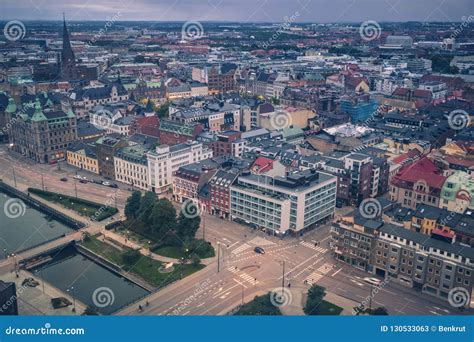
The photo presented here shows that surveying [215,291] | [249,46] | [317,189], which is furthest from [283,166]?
[249,46]

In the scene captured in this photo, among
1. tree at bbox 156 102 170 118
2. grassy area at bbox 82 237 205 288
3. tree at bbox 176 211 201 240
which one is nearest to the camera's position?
grassy area at bbox 82 237 205 288

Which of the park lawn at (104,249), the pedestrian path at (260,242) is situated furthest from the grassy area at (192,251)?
the pedestrian path at (260,242)

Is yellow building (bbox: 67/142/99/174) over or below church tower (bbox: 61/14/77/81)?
below

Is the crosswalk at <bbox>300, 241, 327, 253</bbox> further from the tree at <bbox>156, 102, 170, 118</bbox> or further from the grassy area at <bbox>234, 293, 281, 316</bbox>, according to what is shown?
the tree at <bbox>156, 102, 170, 118</bbox>

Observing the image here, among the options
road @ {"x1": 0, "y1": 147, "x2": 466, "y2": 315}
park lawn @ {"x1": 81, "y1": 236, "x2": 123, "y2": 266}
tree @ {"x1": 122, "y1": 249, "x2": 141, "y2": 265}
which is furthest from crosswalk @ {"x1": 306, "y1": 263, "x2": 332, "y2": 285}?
park lawn @ {"x1": 81, "y1": 236, "x2": 123, "y2": 266}

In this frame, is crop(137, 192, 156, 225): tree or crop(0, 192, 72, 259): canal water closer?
crop(0, 192, 72, 259): canal water

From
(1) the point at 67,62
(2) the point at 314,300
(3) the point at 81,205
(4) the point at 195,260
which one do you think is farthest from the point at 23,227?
(1) the point at 67,62

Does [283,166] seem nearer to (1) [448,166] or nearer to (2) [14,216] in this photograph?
(1) [448,166]
